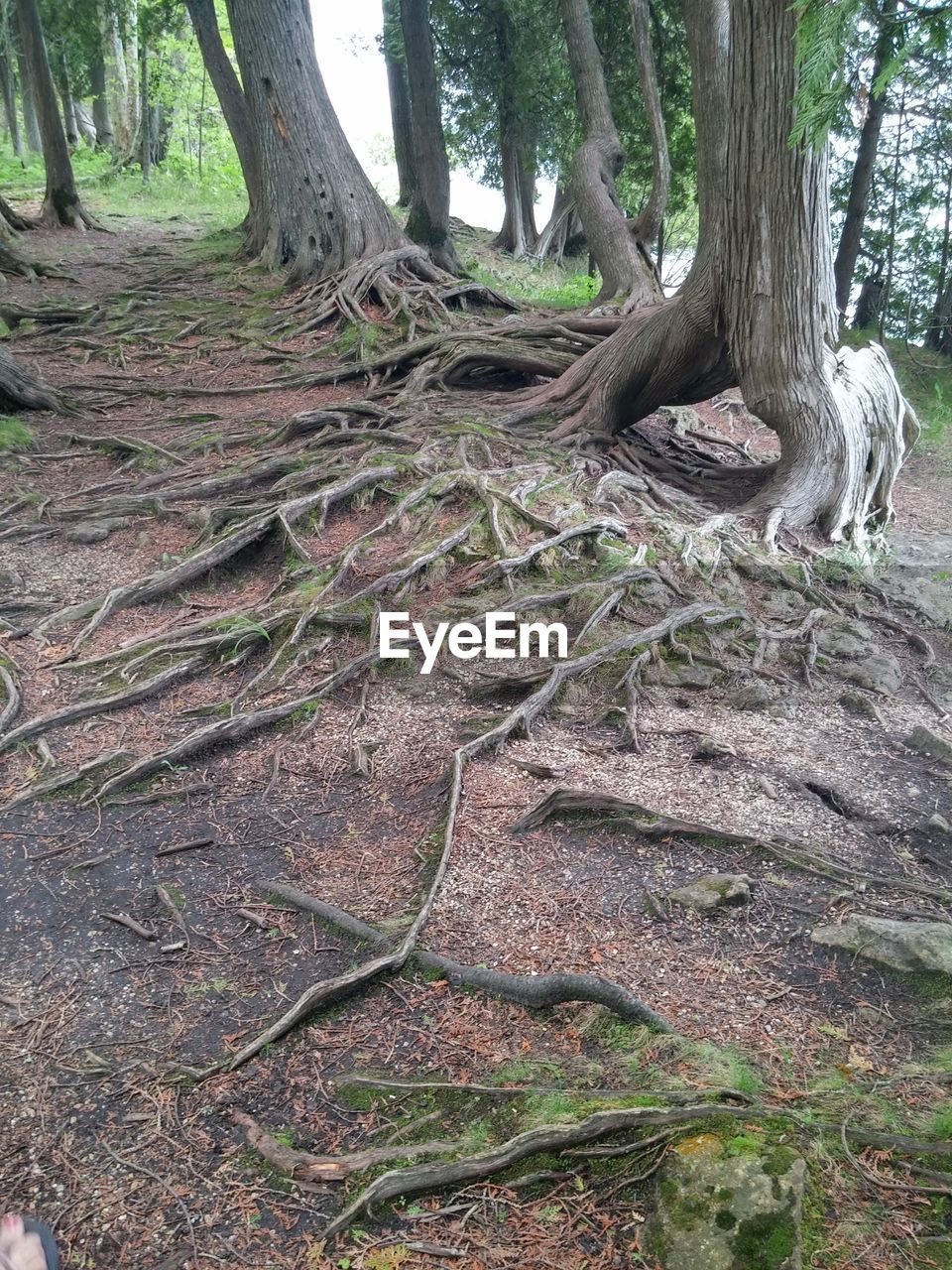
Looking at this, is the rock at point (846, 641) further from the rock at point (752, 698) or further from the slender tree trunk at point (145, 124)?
the slender tree trunk at point (145, 124)

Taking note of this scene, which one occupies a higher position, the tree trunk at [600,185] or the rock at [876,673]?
the tree trunk at [600,185]

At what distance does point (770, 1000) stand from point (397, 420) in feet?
20.2

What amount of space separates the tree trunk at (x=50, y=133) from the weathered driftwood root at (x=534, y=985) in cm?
1578

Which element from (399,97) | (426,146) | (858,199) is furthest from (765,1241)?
(399,97)

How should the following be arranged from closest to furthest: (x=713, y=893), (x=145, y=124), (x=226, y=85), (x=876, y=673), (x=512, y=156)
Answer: (x=713, y=893)
(x=876, y=673)
(x=226, y=85)
(x=512, y=156)
(x=145, y=124)

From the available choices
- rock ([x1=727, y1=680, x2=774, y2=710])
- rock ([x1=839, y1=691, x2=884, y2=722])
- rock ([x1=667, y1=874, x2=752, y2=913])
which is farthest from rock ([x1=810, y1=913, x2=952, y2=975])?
rock ([x1=839, y1=691, x2=884, y2=722])

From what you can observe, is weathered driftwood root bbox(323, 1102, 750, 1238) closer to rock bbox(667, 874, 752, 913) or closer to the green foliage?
rock bbox(667, 874, 752, 913)

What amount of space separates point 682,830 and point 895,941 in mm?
993

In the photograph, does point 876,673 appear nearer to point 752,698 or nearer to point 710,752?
point 752,698

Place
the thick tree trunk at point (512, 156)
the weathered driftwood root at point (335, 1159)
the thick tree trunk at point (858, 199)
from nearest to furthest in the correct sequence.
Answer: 1. the weathered driftwood root at point (335, 1159)
2. the thick tree trunk at point (858, 199)
3. the thick tree trunk at point (512, 156)

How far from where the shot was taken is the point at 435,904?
3.61 m

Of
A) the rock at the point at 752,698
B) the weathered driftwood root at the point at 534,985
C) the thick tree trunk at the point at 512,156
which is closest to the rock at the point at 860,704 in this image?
the rock at the point at 752,698

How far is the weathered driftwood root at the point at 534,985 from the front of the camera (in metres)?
2.92

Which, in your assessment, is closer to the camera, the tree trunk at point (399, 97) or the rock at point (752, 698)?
the rock at point (752, 698)
